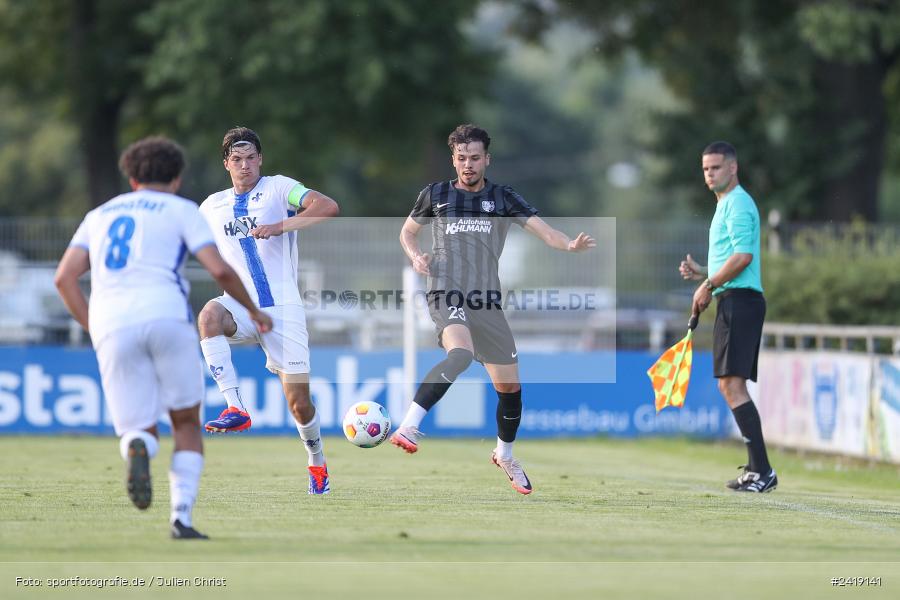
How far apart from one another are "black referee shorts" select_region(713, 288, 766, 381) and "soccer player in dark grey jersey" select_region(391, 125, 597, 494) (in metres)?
1.26

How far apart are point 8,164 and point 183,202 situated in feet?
167

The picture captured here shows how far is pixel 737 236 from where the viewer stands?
10641 mm

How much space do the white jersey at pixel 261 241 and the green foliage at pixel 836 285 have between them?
10025 mm

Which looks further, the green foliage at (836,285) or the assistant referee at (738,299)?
the green foliage at (836,285)

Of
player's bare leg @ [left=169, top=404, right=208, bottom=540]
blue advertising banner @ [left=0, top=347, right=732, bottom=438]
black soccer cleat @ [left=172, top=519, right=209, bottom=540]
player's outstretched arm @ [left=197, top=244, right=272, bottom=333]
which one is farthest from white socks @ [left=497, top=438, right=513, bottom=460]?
blue advertising banner @ [left=0, top=347, right=732, bottom=438]

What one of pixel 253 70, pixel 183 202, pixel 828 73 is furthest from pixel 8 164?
pixel 183 202

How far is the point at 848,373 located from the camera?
15266mm

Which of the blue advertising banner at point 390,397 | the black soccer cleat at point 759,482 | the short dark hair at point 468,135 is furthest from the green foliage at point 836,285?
the short dark hair at point 468,135

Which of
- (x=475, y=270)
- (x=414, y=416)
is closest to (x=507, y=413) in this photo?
(x=414, y=416)

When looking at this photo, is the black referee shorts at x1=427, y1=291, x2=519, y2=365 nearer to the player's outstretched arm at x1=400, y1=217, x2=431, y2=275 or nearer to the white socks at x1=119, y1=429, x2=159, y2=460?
the player's outstretched arm at x1=400, y1=217, x2=431, y2=275

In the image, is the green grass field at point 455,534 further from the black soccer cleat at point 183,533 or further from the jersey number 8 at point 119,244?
the jersey number 8 at point 119,244

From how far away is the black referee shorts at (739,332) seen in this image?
10680 mm

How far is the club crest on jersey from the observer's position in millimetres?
10305

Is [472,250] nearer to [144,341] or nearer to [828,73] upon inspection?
[144,341]
